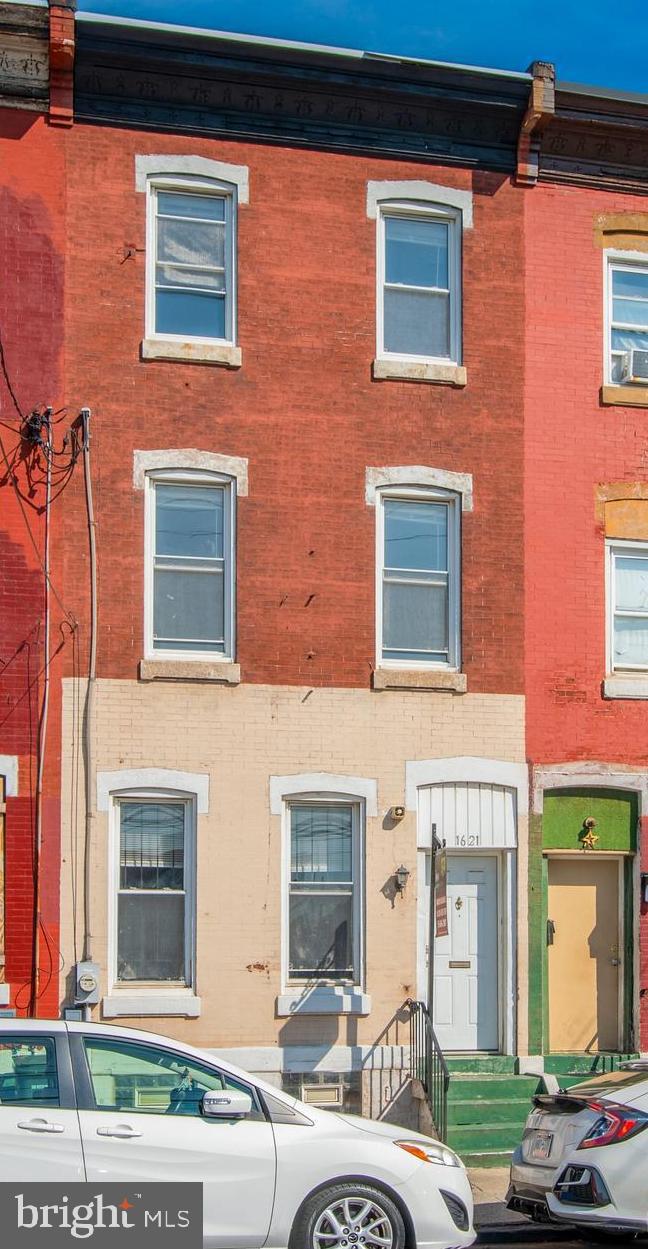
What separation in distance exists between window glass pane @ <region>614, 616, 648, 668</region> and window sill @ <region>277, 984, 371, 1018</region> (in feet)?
14.3

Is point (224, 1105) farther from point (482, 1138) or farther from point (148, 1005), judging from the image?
point (482, 1138)

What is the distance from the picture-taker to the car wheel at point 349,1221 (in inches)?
344

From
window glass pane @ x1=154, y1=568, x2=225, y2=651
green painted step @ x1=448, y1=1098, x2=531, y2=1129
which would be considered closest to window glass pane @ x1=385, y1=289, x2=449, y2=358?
window glass pane @ x1=154, y1=568, x2=225, y2=651

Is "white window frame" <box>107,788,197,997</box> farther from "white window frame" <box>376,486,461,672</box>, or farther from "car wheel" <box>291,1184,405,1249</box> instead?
"car wheel" <box>291,1184,405,1249</box>

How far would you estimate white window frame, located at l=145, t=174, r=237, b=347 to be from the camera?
48.3 feet

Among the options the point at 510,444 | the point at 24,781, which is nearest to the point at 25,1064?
the point at 24,781

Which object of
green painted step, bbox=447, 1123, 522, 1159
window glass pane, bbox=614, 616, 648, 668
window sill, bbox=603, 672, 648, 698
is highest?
window glass pane, bbox=614, 616, 648, 668

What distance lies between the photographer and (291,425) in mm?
14875

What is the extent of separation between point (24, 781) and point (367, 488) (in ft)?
14.3

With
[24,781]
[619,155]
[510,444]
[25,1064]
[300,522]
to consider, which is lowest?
[25,1064]

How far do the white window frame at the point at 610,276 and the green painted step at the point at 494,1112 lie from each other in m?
7.31

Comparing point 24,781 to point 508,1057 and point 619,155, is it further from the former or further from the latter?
point 619,155

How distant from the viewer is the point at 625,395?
15.9m

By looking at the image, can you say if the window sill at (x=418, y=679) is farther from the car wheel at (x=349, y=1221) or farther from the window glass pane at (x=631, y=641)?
the car wheel at (x=349, y=1221)
